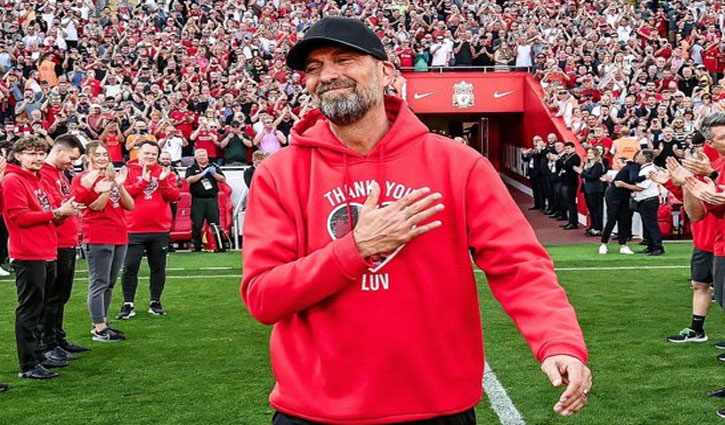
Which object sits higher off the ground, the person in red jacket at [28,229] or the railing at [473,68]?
the railing at [473,68]

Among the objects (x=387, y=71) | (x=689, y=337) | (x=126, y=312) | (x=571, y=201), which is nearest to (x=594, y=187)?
(x=571, y=201)

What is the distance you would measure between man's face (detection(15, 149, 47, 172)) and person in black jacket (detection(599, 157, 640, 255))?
11136 mm

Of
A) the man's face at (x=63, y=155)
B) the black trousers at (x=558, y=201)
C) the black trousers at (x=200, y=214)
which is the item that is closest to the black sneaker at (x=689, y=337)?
the man's face at (x=63, y=155)

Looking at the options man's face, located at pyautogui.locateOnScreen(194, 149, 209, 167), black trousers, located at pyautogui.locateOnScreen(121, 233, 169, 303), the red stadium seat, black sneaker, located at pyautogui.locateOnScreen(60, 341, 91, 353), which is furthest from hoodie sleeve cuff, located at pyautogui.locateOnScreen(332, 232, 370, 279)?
the red stadium seat

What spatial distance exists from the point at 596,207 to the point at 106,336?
1256 centimetres

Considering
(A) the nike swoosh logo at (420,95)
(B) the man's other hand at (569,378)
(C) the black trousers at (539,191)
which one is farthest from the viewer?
(A) the nike swoosh logo at (420,95)

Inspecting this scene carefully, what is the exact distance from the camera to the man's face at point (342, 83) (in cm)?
298

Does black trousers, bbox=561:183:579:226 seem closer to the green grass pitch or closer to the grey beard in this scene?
the green grass pitch

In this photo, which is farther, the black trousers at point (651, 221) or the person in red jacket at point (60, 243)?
the black trousers at point (651, 221)

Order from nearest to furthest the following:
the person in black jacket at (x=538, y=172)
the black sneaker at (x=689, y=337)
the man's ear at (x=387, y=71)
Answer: the man's ear at (x=387, y=71)
the black sneaker at (x=689, y=337)
the person in black jacket at (x=538, y=172)

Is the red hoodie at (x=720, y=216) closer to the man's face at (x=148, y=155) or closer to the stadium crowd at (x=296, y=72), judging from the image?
the man's face at (x=148, y=155)

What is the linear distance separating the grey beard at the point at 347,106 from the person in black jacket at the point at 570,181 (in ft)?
60.8

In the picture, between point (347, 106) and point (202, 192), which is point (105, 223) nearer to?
point (347, 106)

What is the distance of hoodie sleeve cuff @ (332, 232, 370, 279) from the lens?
2729 mm
